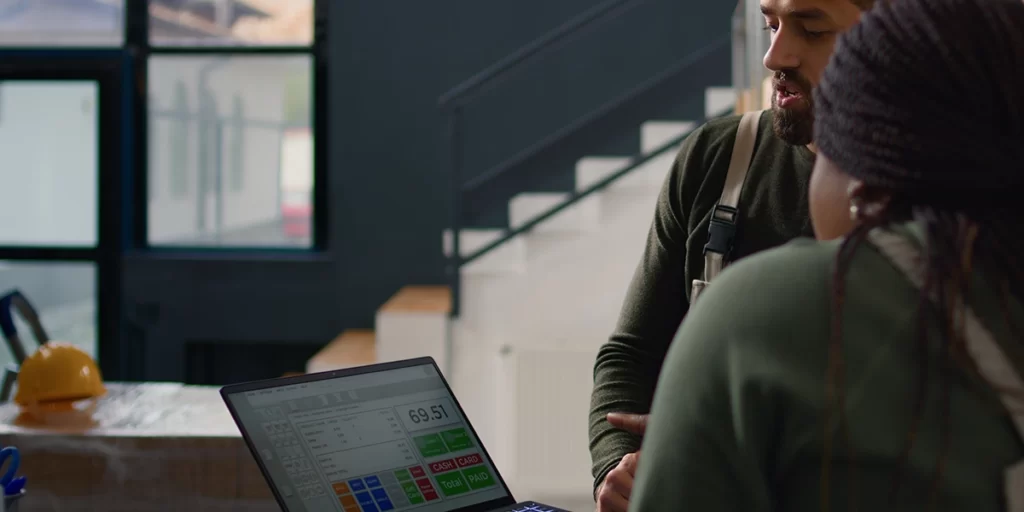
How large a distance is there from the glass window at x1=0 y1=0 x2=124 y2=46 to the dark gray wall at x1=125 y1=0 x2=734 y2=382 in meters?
1.17

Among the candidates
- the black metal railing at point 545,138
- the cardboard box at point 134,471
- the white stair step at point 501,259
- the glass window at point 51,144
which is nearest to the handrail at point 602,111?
the black metal railing at point 545,138

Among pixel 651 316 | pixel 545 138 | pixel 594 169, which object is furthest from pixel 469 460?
pixel 545 138

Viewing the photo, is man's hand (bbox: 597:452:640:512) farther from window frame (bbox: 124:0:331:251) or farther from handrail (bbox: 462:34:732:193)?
window frame (bbox: 124:0:331:251)

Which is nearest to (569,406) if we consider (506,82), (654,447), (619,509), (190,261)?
(506,82)

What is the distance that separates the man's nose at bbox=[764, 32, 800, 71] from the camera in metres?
1.21

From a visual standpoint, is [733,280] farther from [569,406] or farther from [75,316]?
[75,316]

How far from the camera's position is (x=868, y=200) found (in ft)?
2.13

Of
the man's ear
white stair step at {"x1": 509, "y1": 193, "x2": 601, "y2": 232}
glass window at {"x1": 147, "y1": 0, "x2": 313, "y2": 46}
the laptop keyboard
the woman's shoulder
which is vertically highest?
glass window at {"x1": 147, "y1": 0, "x2": 313, "y2": 46}

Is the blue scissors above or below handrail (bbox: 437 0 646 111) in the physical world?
below

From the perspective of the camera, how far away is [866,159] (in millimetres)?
633

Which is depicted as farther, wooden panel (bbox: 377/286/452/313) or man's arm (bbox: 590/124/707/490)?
wooden panel (bbox: 377/286/452/313)

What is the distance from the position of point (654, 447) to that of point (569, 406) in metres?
3.50

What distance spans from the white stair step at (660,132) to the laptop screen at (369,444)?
3583 mm

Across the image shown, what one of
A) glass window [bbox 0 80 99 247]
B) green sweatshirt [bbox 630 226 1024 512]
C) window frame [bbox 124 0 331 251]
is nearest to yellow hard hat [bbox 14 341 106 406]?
green sweatshirt [bbox 630 226 1024 512]
